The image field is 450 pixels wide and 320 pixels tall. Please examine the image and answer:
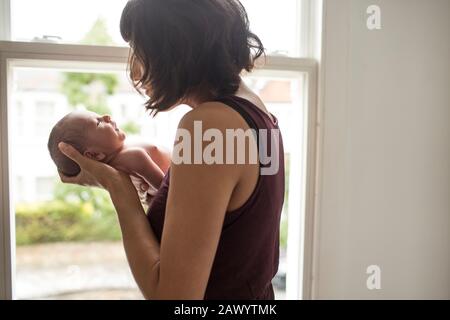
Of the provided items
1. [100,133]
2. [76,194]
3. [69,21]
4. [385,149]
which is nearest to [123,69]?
[69,21]

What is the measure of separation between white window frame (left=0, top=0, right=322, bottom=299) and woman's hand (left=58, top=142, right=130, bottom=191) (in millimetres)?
445

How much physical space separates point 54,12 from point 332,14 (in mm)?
946

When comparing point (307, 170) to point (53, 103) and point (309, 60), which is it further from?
point (53, 103)

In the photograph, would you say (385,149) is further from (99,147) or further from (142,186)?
(99,147)

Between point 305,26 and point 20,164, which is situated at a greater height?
point 305,26

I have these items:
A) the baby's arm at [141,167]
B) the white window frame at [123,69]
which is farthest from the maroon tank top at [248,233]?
the white window frame at [123,69]

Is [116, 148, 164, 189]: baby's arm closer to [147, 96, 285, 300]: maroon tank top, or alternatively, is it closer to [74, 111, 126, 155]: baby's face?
[74, 111, 126, 155]: baby's face

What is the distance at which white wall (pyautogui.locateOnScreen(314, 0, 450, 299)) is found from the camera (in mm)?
1384

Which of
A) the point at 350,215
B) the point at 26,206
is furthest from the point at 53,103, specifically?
the point at 350,215

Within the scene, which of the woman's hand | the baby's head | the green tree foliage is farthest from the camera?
the green tree foliage

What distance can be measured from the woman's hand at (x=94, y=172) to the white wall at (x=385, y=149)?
2.59ft

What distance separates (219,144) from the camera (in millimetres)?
670

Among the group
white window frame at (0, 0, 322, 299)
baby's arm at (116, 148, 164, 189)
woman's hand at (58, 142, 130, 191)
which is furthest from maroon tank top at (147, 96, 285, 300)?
white window frame at (0, 0, 322, 299)

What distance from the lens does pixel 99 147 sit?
3.28ft
